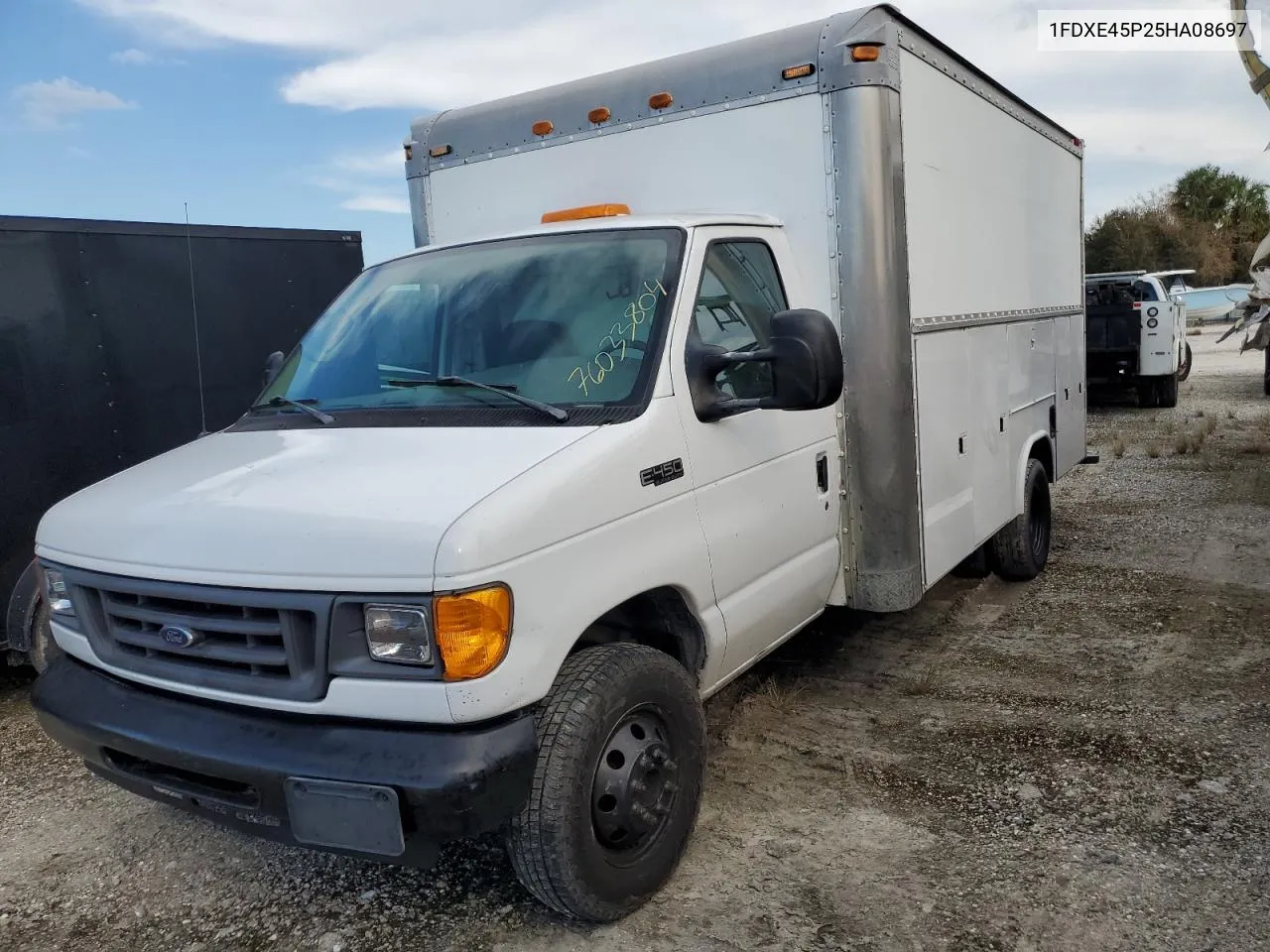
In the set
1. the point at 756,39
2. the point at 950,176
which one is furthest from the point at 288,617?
the point at 950,176

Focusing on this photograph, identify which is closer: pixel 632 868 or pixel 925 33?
pixel 632 868

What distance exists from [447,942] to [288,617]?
118 cm

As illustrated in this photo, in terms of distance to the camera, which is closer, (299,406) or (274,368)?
(299,406)

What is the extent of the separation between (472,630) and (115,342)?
4220mm

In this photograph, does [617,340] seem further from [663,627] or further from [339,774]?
[339,774]

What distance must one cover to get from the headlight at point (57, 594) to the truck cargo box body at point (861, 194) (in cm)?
227

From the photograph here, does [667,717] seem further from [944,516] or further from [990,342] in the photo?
[990,342]

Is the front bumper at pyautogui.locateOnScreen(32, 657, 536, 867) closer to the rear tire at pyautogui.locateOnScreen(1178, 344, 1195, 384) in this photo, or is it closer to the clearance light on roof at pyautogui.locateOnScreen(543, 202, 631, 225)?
the clearance light on roof at pyautogui.locateOnScreen(543, 202, 631, 225)

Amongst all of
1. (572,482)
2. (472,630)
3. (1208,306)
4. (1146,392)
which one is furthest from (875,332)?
(1208,306)

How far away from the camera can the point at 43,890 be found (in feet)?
11.9

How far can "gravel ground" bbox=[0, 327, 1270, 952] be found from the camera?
3205 millimetres

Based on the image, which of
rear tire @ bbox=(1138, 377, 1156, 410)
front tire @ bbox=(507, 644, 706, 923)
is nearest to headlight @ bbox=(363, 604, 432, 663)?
front tire @ bbox=(507, 644, 706, 923)

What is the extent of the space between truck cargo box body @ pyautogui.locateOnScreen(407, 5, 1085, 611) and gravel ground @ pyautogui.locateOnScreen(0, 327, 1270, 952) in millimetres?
672

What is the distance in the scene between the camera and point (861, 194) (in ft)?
13.9
